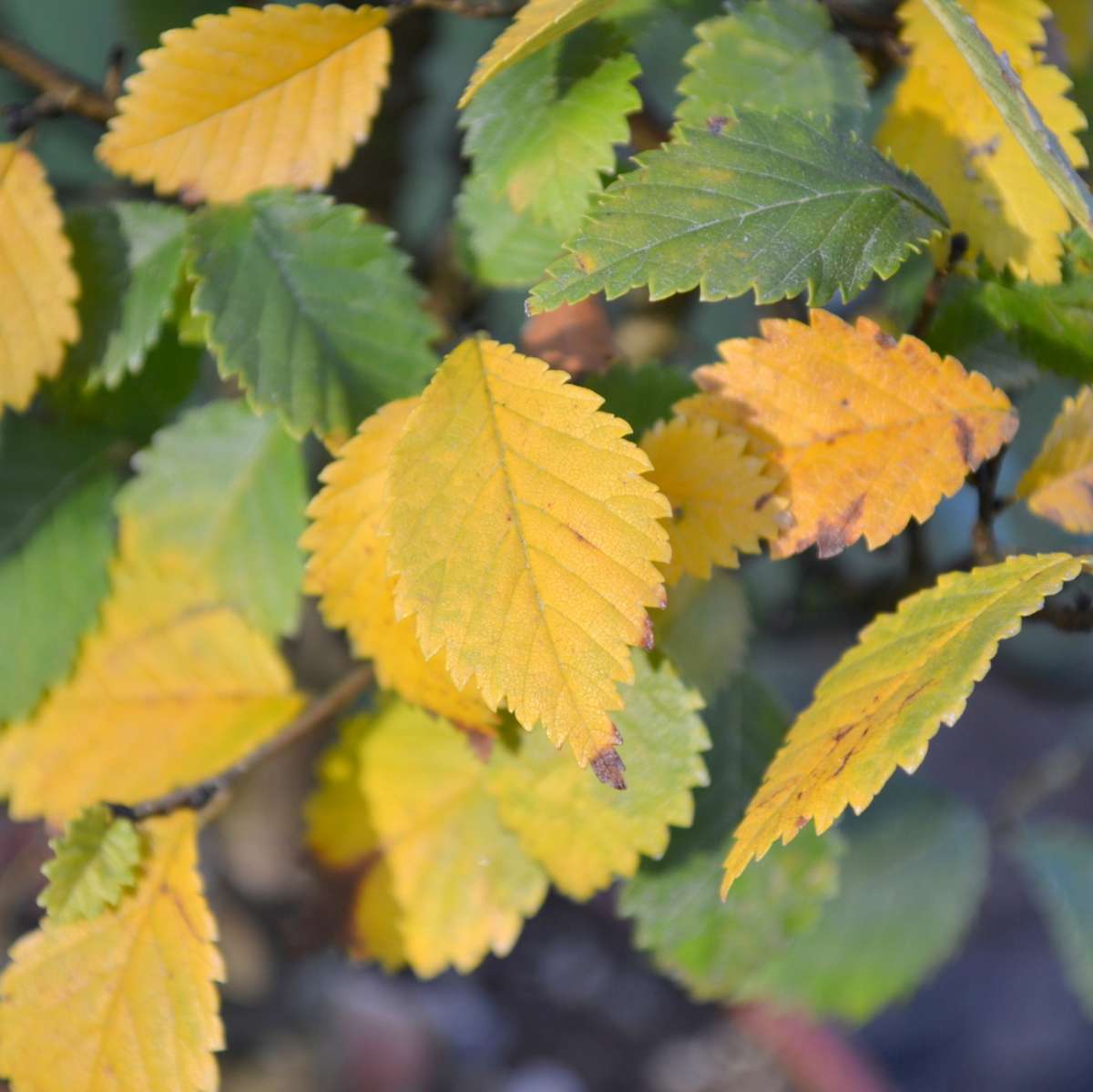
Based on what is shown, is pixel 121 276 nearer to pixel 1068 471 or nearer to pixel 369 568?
pixel 369 568

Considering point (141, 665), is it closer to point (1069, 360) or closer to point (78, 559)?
point (78, 559)

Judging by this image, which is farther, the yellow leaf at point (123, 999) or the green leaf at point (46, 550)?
the green leaf at point (46, 550)

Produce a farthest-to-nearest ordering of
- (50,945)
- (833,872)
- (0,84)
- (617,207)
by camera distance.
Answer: (0,84)
(833,872)
(50,945)
(617,207)

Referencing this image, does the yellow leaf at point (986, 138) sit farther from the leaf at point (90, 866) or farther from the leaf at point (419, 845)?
the leaf at point (90, 866)

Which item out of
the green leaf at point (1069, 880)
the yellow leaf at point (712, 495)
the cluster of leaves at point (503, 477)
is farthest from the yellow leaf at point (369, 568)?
the green leaf at point (1069, 880)

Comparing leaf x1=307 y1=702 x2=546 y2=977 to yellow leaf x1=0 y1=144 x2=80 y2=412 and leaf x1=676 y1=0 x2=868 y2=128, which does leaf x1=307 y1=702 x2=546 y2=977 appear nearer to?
yellow leaf x1=0 y1=144 x2=80 y2=412

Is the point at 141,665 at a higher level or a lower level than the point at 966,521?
higher

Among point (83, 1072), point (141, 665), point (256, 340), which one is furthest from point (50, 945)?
point (256, 340)

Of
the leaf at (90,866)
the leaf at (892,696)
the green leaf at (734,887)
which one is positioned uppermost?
the leaf at (892,696)
